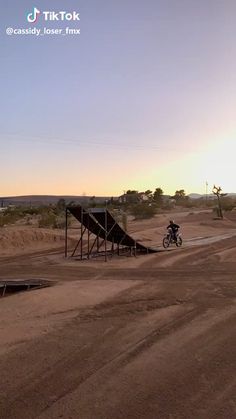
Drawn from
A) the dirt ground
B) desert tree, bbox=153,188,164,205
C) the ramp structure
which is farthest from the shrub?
the dirt ground

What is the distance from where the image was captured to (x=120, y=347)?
822cm

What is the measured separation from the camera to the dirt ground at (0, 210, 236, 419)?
6012 millimetres

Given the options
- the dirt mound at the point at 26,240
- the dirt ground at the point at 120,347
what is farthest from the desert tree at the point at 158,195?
the dirt ground at the point at 120,347

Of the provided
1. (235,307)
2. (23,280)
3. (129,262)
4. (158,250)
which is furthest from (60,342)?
(158,250)

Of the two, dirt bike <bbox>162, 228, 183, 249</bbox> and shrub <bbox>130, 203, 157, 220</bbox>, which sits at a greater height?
shrub <bbox>130, 203, 157, 220</bbox>

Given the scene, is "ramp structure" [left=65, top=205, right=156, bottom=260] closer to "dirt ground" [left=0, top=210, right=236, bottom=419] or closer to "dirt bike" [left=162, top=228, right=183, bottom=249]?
"dirt bike" [left=162, top=228, right=183, bottom=249]

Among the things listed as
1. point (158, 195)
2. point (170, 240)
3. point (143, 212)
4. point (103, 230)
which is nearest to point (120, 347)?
point (103, 230)

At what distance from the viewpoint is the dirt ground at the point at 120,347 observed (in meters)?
6.01

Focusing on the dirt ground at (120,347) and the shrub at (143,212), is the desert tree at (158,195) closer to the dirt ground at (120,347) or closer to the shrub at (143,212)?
the shrub at (143,212)

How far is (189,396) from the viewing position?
20.5 ft

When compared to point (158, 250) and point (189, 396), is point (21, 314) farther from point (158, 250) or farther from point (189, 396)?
point (158, 250)

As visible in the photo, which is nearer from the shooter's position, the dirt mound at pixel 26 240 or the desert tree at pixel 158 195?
the dirt mound at pixel 26 240

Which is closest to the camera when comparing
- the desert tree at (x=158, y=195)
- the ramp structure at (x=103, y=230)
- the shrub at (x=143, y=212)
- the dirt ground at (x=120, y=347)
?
the dirt ground at (x=120, y=347)

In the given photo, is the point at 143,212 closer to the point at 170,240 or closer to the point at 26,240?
the point at 26,240
